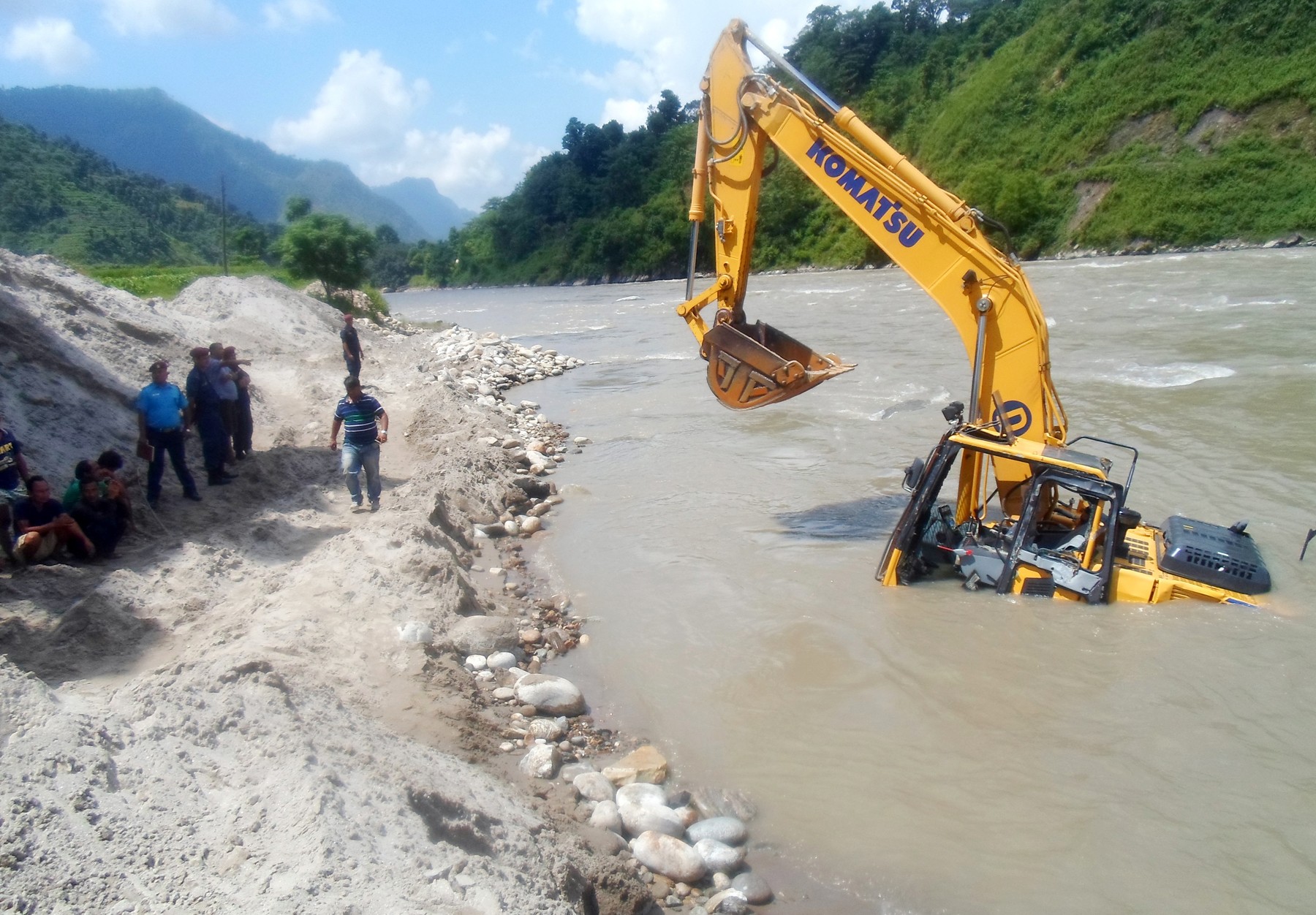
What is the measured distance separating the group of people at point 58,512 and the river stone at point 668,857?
4851 mm

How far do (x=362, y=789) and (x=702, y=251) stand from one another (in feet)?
238

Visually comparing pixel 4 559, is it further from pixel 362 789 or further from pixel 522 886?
pixel 522 886

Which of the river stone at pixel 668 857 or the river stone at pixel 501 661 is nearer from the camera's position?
the river stone at pixel 668 857

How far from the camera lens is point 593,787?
4.64 m

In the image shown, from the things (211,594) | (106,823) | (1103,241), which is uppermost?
(1103,241)

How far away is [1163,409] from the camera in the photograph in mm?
13250

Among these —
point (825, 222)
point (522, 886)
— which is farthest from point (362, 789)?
point (825, 222)

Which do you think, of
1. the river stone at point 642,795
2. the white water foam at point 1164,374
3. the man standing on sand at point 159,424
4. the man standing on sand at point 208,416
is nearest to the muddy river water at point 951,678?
the river stone at point 642,795

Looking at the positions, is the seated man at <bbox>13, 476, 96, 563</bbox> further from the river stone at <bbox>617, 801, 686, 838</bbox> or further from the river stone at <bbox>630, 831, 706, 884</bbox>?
the river stone at <bbox>630, 831, 706, 884</bbox>

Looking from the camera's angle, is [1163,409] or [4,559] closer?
[4,559]

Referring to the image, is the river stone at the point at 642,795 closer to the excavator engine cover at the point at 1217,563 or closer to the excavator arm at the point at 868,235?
the excavator arm at the point at 868,235

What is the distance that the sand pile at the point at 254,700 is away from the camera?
2842mm

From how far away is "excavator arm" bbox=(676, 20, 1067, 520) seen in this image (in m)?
6.98

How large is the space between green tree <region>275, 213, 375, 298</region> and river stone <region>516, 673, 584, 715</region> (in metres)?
26.6
